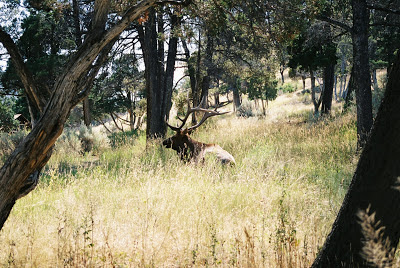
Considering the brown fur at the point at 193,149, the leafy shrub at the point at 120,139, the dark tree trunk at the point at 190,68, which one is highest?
the dark tree trunk at the point at 190,68

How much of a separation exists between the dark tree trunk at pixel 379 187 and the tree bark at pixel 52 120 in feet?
8.02

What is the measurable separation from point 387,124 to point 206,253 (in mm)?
2172

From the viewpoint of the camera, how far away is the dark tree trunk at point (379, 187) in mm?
2287

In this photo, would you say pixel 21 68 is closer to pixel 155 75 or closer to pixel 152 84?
pixel 152 84

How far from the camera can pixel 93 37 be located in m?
3.27

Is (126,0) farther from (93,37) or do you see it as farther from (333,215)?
(333,215)

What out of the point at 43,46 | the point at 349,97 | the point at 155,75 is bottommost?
the point at 349,97

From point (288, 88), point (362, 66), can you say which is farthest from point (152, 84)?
point (288, 88)

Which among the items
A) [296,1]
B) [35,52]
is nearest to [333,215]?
[296,1]

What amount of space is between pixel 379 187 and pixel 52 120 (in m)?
2.63

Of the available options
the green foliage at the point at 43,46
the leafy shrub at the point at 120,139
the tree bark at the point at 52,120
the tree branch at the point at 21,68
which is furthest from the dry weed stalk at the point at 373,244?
the green foliage at the point at 43,46

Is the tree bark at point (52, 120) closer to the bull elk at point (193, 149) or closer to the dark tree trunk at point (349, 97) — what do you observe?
the bull elk at point (193, 149)

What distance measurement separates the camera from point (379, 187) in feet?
7.62

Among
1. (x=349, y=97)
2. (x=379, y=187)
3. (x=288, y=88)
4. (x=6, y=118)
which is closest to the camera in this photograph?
(x=379, y=187)
